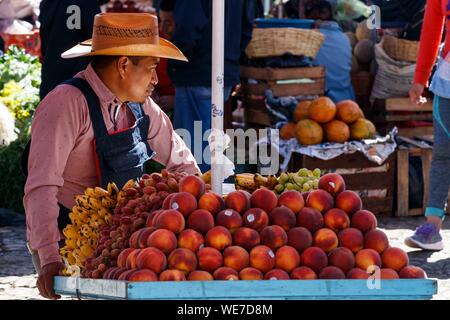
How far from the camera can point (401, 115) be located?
802cm

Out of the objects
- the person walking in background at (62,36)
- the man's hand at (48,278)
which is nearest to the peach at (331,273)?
the man's hand at (48,278)

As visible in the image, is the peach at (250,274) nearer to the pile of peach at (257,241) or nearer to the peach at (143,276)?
the pile of peach at (257,241)

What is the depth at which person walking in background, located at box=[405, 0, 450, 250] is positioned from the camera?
5734 mm

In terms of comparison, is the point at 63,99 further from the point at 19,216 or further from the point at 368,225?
the point at 19,216

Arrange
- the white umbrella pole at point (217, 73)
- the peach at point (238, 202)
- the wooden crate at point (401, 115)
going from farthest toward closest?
the wooden crate at point (401, 115) → the white umbrella pole at point (217, 73) → the peach at point (238, 202)

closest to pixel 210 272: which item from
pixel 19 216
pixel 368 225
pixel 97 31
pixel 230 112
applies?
pixel 368 225

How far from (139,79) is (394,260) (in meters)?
1.19

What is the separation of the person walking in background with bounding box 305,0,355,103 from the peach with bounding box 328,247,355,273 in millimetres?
5439

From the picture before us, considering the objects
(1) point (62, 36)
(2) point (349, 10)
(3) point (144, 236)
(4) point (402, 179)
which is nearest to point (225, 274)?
(3) point (144, 236)

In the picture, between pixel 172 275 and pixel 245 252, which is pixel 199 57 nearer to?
pixel 245 252

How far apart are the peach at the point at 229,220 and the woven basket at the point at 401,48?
17.9 feet

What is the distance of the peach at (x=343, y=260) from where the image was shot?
2.71 metres

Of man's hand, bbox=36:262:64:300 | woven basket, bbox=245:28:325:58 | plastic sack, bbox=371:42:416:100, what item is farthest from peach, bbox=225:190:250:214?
plastic sack, bbox=371:42:416:100

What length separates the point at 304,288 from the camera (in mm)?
2592
